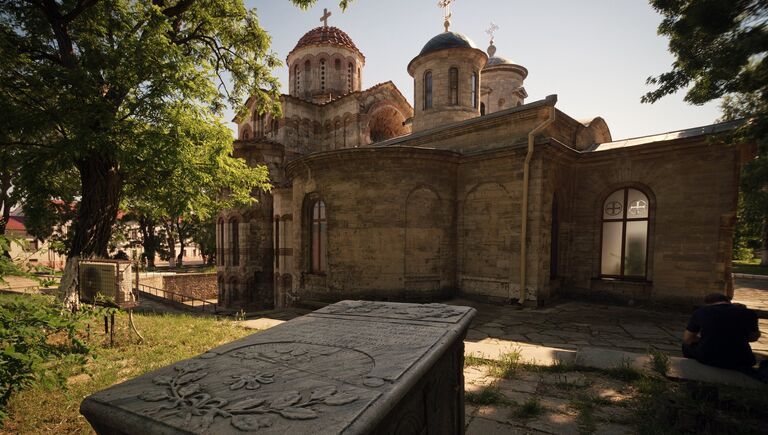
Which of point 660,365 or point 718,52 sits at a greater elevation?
point 718,52

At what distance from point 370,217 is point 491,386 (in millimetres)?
6032

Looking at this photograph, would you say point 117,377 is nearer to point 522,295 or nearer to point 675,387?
point 675,387

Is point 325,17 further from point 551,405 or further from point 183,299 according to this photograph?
point 551,405

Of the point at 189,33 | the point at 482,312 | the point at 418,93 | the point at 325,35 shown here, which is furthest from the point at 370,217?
the point at 325,35

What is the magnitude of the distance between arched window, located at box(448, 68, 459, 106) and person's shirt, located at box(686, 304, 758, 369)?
41.0 ft

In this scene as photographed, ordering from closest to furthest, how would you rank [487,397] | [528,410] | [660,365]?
1. [528,410]
2. [487,397]
3. [660,365]

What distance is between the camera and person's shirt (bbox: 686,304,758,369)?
→ 366 centimetres

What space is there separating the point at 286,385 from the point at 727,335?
508 centimetres

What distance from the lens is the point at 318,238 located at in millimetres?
10664

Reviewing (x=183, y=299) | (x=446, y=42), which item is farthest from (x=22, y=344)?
(x=183, y=299)

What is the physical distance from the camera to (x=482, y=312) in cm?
821

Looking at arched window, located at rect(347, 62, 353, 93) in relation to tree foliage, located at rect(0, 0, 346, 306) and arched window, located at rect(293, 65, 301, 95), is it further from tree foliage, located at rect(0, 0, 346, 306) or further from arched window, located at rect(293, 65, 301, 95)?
tree foliage, located at rect(0, 0, 346, 306)

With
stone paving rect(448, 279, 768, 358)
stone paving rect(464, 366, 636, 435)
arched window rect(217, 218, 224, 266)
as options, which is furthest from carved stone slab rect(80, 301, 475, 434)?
arched window rect(217, 218, 224, 266)

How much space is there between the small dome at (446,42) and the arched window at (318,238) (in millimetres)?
9220
